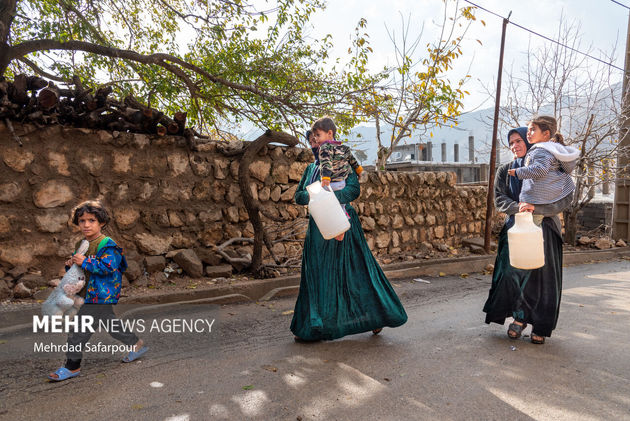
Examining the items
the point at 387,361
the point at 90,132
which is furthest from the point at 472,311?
the point at 90,132

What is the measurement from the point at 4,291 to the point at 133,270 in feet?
4.15

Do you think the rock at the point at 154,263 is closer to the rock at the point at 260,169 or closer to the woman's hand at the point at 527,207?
the rock at the point at 260,169

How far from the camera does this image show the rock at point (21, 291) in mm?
4512

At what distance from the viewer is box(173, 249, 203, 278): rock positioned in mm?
5711

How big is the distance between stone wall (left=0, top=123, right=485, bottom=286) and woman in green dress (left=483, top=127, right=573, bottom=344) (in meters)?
3.65

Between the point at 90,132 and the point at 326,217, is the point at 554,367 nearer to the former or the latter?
the point at 326,217

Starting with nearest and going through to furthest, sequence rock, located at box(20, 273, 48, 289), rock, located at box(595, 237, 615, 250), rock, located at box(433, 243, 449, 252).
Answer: rock, located at box(20, 273, 48, 289)
rock, located at box(433, 243, 449, 252)
rock, located at box(595, 237, 615, 250)

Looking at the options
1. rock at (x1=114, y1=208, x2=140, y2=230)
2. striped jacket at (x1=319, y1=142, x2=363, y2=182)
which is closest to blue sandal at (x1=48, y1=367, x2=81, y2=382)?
striped jacket at (x1=319, y1=142, x2=363, y2=182)

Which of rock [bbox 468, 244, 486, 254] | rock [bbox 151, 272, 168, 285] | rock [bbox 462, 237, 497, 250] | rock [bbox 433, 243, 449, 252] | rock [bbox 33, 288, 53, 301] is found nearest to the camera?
rock [bbox 33, 288, 53, 301]

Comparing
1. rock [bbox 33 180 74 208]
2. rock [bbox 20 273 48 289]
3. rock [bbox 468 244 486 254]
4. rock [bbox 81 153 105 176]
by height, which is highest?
rock [bbox 81 153 105 176]

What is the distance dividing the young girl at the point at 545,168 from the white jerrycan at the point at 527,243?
214mm

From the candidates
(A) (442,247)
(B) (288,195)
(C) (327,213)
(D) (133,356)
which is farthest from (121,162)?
(A) (442,247)

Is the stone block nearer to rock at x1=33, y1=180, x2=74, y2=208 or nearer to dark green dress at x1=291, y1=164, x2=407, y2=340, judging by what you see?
rock at x1=33, y1=180, x2=74, y2=208

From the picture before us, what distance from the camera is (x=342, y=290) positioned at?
373 centimetres
